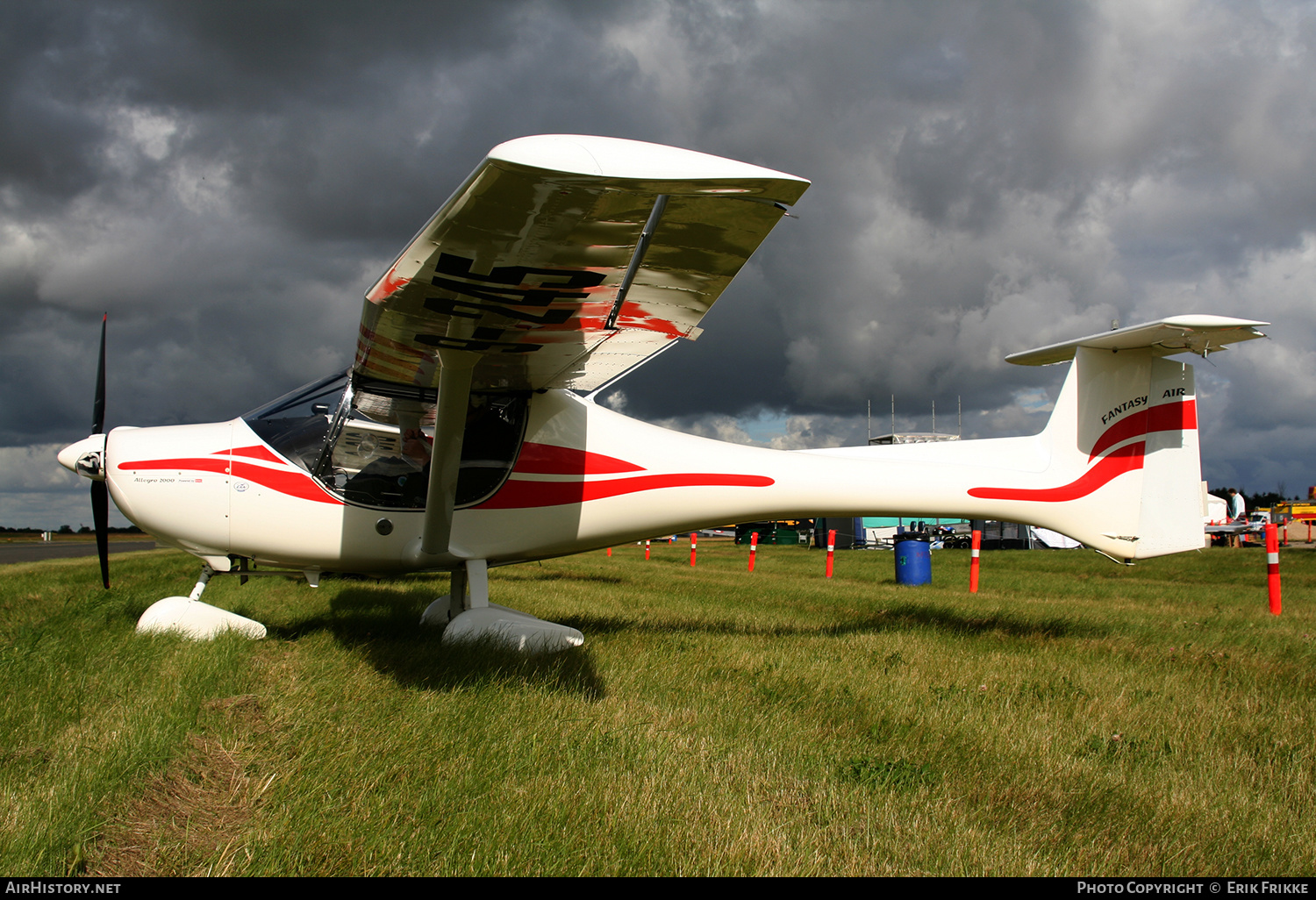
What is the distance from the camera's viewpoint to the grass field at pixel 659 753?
2.38m

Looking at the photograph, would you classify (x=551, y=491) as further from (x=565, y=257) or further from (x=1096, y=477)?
(x=1096, y=477)

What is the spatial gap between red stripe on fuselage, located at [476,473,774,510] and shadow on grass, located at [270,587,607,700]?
1198 millimetres

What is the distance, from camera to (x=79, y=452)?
5.66 metres

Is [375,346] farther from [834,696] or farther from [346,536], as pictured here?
[834,696]

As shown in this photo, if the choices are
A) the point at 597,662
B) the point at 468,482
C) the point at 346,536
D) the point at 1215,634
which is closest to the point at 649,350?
the point at 468,482

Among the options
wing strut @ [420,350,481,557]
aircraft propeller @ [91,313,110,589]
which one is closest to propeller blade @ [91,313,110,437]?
aircraft propeller @ [91,313,110,589]

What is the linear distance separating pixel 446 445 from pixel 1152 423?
6.17 metres

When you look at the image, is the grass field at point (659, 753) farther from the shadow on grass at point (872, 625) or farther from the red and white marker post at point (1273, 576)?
the red and white marker post at point (1273, 576)

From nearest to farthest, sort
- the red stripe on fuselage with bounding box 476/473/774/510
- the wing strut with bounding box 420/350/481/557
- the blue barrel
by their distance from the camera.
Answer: the wing strut with bounding box 420/350/481/557 → the red stripe on fuselage with bounding box 476/473/774/510 → the blue barrel

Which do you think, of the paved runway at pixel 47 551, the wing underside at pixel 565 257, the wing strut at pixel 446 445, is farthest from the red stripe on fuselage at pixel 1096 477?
the paved runway at pixel 47 551

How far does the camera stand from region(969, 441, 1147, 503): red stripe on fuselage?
6.87m

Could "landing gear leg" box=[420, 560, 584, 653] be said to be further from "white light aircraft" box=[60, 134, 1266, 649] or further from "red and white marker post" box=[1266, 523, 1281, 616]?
"red and white marker post" box=[1266, 523, 1281, 616]

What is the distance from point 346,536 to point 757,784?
402 centimetres

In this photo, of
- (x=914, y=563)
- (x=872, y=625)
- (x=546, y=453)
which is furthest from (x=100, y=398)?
(x=914, y=563)
